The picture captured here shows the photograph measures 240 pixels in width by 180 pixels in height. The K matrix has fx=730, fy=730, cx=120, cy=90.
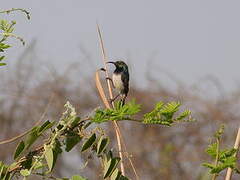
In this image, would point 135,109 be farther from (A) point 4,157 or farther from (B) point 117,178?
(A) point 4,157

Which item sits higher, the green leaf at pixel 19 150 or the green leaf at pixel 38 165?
the green leaf at pixel 19 150

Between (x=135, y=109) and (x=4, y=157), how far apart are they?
6.84m

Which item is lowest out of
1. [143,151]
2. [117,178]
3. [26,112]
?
[143,151]

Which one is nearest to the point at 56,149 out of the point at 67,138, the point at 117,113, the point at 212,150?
the point at 67,138

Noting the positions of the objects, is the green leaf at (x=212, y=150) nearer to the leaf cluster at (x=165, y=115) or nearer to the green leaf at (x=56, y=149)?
the leaf cluster at (x=165, y=115)

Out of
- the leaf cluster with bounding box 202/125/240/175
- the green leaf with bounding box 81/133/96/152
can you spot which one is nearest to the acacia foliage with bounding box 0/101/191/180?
the green leaf with bounding box 81/133/96/152

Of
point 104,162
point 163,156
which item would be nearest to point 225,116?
point 163,156

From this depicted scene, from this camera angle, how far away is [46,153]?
121cm

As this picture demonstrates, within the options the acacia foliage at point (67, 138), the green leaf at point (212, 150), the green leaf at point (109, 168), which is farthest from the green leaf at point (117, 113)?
the green leaf at point (212, 150)

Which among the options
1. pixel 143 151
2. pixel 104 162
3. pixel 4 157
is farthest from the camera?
pixel 143 151

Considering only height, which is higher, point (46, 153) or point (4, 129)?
point (46, 153)

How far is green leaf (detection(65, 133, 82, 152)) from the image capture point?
1.27 m

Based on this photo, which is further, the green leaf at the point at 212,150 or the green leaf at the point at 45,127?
the green leaf at the point at 212,150

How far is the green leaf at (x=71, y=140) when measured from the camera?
127cm
